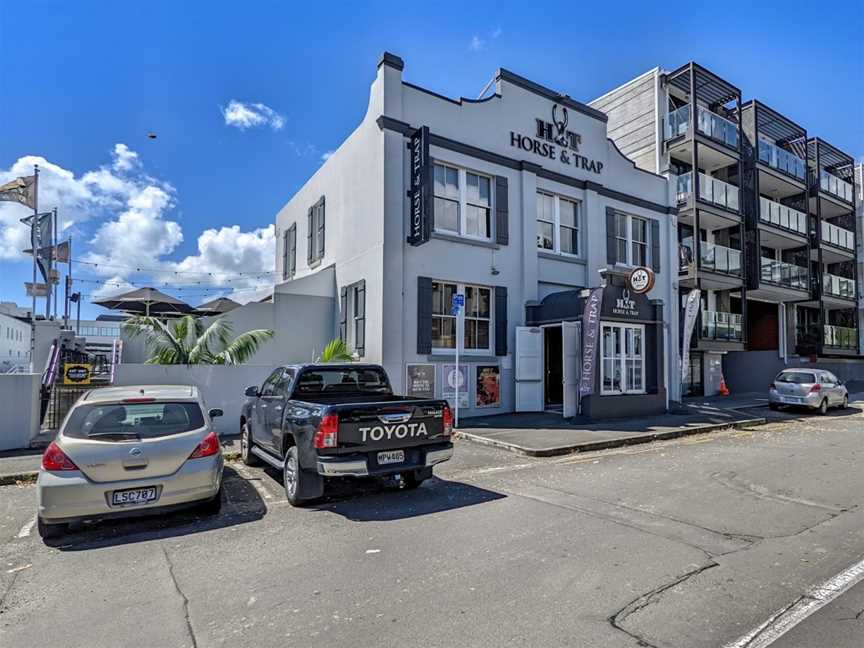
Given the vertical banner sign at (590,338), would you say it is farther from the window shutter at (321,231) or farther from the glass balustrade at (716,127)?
the glass balustrade at (716,127)

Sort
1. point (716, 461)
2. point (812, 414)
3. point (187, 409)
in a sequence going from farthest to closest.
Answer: point (812, 414), point (716, 461), point (187, 409)

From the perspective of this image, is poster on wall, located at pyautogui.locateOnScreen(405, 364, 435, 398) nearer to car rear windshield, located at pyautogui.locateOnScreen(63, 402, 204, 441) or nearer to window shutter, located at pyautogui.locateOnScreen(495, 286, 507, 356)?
window shutter, located at pyautogui.locateOnScreen(495, 286, 507, 356)

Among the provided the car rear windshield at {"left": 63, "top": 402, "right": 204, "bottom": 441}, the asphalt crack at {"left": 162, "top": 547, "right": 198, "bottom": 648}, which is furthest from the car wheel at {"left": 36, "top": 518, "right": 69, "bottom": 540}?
the asphalt crack at {"left": 162, "top": 547, "right": 198, "bottom": 648}

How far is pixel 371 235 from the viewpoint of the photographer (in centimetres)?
1426

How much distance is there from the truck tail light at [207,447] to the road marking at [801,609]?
5169 millimetres

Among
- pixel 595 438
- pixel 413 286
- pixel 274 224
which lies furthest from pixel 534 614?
pixel 274 224

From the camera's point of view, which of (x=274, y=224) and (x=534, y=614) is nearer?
(x=534, y=614)

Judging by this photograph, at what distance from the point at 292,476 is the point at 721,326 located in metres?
21.4

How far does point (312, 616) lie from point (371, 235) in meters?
11.4

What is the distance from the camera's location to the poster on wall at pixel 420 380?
13.6 metres

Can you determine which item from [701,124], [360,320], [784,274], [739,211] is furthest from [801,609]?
[784,274]

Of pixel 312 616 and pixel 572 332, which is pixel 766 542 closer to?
pixel 312 616

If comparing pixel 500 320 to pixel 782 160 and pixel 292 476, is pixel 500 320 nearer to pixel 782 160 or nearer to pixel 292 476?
pixel 292 476

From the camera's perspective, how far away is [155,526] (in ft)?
19.6
